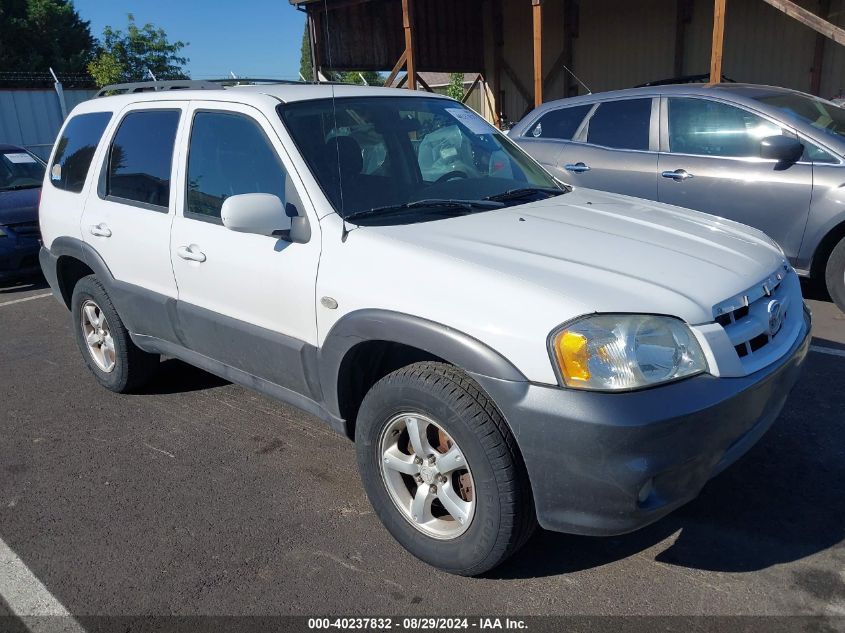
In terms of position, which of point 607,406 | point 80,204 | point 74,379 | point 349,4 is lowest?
point 74,379

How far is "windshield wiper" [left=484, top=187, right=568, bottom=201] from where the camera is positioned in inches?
140

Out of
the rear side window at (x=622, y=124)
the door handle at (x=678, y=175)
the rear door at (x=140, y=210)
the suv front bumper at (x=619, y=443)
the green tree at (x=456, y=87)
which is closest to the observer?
the suv front bumper at (x=619, y=443)

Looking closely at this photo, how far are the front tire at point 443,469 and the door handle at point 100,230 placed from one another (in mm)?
2181

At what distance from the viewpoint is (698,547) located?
293 centimetres

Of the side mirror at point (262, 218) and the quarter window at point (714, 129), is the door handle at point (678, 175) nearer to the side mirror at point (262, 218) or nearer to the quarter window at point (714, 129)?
the quarter window at point (714, 129)

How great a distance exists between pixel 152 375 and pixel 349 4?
441 inches

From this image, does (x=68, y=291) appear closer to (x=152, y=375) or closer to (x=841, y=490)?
(x=152, y=375)

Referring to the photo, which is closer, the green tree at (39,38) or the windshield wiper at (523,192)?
the windshield wiper at (523,192)

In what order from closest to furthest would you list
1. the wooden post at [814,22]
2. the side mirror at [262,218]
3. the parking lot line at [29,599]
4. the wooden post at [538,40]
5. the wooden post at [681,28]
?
the parking lot line at [29,599], the side mirror at [262,218], the wooden post at [814,22], the wooden post at [538,40], the wooden post at [681,28]

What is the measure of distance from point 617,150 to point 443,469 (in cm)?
464

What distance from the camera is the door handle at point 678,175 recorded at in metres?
6.09

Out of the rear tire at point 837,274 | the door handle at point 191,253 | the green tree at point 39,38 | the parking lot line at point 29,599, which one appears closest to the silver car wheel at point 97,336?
the door handle at point 191,253

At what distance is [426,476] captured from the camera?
2.84 meters

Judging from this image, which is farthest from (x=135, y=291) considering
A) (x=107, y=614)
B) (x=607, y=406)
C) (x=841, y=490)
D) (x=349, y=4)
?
(x=349, y=4)
